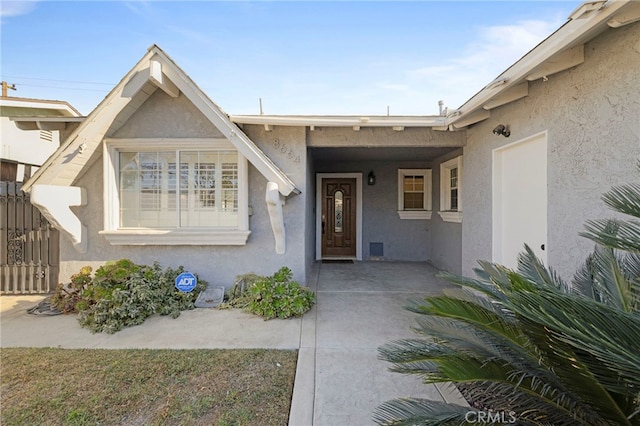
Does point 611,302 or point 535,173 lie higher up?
point 535,173

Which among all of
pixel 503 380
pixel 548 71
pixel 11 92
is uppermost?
pixel 11 92

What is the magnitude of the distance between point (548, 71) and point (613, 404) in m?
3.66

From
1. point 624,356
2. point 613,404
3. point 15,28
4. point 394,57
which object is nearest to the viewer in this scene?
point 624,356

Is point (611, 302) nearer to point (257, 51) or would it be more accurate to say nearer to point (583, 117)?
point (583, 117)

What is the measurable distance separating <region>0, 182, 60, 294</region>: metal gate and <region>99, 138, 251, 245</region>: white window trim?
1.76 m

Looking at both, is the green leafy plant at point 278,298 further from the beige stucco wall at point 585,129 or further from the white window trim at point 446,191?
the white window trim at point 446,191

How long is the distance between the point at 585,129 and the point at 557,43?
1059 millimetres

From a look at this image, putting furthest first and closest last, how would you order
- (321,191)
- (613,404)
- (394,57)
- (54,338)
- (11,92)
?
(11,92), (321,191), (394,57), (54,338), (613,404)

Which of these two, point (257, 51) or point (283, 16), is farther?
point (257, 51)

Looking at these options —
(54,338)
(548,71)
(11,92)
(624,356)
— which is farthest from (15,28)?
(11,92)

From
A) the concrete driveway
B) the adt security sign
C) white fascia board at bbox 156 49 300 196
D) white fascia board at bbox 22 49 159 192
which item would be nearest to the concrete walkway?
the concrete driveway

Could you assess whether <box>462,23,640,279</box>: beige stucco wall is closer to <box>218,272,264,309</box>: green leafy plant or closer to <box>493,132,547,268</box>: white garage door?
<box>493,132,547,268</box>: white garage door

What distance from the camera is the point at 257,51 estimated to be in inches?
313

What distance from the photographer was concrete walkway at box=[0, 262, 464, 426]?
3.05 metres
